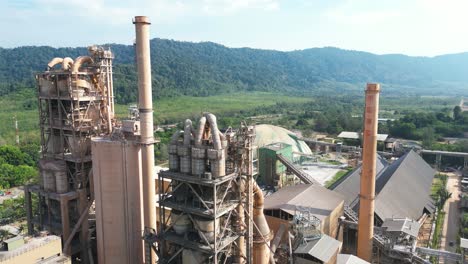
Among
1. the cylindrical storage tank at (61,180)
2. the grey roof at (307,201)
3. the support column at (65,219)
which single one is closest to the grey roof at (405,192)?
the grey roof at (307,201)

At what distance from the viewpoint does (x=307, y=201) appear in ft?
121

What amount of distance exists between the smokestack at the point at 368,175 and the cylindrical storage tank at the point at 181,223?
19.0m

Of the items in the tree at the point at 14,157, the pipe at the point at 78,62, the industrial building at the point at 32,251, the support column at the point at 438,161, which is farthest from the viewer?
the support column at the point at 438,161

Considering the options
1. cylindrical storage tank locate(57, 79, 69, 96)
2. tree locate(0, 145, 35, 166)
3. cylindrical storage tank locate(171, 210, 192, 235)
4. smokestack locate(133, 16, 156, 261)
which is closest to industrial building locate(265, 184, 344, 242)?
cylindrical storage tank locate(171, 210, 192, 235)

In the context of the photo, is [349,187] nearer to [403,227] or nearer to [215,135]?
[403,227]

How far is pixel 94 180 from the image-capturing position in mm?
27438

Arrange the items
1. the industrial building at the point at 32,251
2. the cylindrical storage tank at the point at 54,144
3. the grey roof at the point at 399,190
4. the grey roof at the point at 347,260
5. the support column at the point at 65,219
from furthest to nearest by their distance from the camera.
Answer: the grey roof at the point at 399,190 → the cylindrical storage tank at the point at 54,144 → the support column at the point at 65,219 → the grey roof at the point at 347,260 → the industrial building at the point at 32,251

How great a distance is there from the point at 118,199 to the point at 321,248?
49.8ft

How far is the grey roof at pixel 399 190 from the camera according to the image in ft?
145

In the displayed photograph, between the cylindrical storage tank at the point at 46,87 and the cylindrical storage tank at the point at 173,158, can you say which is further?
the cylindrical storage tank at the point at 46,87

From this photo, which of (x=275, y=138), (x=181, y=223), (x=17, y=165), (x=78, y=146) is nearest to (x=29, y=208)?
(x=78, y=146)

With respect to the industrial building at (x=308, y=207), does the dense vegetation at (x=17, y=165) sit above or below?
below

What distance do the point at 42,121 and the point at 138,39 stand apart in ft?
42.0

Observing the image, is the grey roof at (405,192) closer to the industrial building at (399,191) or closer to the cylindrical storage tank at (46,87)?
the industrial building at (399,191)
